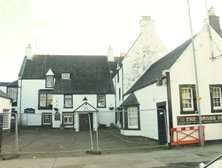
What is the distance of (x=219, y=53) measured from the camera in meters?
19.6

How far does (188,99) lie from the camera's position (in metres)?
18.8

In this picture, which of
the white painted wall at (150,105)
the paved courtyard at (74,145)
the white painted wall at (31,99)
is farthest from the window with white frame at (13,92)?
the white painted wall at (150,105)

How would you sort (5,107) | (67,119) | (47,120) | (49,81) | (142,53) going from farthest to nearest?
(49,81) < (47,120) < (67,119) < (5,107) < (142,53)

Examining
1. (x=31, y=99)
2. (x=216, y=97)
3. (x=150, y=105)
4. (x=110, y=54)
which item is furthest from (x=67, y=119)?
(x=216, y=97)

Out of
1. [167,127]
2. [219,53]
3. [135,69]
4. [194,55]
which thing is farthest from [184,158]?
[135,69]

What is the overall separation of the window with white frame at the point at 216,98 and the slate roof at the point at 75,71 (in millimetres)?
20998

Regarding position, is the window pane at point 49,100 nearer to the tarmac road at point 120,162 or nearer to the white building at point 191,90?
the white building at point 191,90

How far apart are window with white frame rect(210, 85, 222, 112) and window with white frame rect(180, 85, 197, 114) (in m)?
1.45

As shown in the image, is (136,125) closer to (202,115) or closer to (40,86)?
(202,115)

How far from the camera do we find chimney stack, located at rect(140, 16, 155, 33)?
31172 millimetres

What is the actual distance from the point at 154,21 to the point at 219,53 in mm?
13215

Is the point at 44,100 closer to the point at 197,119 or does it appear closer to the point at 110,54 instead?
the point at 110,54

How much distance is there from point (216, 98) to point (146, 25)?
14585mm

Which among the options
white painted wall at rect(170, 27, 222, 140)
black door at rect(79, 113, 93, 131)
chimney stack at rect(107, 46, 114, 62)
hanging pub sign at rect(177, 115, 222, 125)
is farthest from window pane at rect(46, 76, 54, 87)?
hanging pub sign at rect(177, 115, 222, 125)
